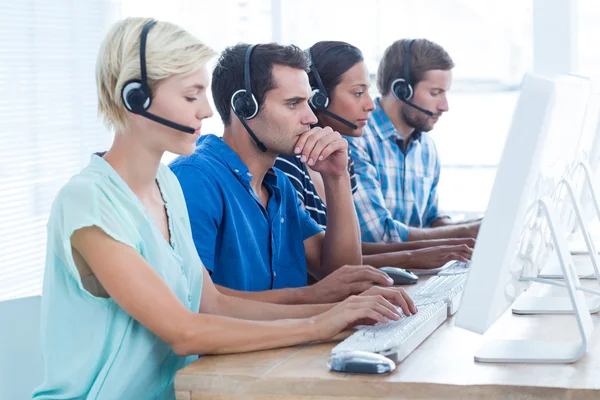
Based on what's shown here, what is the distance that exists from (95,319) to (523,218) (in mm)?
713

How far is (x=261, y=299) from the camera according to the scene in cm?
181

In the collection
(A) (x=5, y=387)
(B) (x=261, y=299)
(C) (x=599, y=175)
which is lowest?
(A) (x=5, y=387)

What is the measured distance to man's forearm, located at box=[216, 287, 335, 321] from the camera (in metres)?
1.61

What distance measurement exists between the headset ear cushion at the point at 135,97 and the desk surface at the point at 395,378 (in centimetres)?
45

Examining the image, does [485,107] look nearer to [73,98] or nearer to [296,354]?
[73,98]

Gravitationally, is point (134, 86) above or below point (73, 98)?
above

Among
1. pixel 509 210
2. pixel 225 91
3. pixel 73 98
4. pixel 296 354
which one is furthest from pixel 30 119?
pixel 509 210

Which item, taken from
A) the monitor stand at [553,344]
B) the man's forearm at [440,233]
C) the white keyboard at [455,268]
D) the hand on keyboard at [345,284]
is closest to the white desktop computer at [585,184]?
the monitor stand at [553,344]

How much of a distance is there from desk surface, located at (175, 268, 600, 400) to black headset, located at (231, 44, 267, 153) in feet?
2.32

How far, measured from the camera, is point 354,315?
4.76 ft

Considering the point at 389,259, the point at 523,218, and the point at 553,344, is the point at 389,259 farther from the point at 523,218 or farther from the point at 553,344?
the point at 523,218

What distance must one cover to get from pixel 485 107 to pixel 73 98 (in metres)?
2.03

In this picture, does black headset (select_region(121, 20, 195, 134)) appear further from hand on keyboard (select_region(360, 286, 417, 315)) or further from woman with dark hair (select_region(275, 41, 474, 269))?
woman with dark hair (select_region(275, 41, 474, 269))

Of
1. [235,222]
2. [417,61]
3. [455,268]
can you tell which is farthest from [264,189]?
[417,61]
